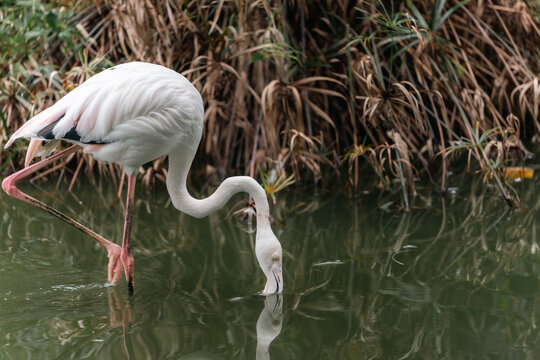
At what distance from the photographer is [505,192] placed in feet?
16.7

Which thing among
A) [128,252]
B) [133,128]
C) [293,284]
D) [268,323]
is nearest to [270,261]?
[293,284]

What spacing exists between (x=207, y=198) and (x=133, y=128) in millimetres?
545

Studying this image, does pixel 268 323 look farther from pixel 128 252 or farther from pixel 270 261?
pixel 128 252

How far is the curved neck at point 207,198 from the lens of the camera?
395 cm

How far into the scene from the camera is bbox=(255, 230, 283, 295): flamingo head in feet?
12.0

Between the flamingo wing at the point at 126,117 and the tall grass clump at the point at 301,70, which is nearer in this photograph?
the flamingo wing at the point at 126,117

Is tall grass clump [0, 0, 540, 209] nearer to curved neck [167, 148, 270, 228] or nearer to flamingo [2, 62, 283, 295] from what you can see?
curved neck [167, 148, 270, 228]

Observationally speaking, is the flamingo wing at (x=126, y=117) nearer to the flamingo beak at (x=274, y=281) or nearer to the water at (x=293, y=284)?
the water at (x=293, y=284)

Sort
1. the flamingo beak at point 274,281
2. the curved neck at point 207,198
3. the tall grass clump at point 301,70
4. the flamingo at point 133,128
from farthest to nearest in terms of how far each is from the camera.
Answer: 1. the tall grass clump at point 301,70
2. the curved neck at point 207,198
3. the flamingo at point 133,128
4. the flamingo beak at point 274,281

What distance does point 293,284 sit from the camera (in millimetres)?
3863

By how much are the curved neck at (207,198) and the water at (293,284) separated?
1.19ft

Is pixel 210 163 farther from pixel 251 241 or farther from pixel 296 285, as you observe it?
pixel 296 285

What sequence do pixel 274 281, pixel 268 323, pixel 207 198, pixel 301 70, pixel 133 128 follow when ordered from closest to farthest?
pixel 268 323, pixel 274 281, pixel 133 128, pixel 207 198, pixel 301 70

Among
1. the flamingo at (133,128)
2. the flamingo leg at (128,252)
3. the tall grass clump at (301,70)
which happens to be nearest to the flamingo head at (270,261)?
the flamingo at (133,128)
